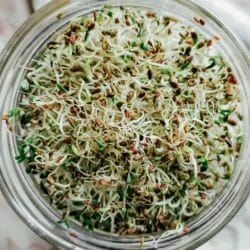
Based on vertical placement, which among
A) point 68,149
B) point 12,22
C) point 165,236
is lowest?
point 165,236

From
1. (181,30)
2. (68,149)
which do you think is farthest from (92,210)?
(181,30)

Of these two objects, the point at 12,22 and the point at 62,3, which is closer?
the point at 62,3

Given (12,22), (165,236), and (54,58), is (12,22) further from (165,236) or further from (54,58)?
(165,236)

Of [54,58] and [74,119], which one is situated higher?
[54,58]
